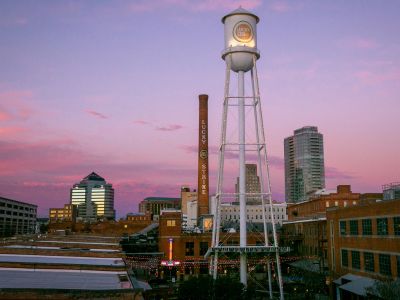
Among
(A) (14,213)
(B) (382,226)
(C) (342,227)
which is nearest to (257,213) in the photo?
(A) (14,213)

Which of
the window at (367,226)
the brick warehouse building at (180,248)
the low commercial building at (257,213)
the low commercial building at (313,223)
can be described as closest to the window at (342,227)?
the window at (367,226)

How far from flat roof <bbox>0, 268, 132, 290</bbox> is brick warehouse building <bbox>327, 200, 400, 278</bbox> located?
2438 cm

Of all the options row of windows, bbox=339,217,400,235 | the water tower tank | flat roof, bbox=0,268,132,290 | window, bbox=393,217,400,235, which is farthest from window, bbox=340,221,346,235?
flat roof, bbox=0,268,132,290

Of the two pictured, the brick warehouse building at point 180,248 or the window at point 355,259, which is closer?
the window at point 355,259

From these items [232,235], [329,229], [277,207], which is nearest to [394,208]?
[329,229]

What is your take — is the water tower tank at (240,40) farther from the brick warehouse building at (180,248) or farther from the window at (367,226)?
the brick warehouse building at (180,248)

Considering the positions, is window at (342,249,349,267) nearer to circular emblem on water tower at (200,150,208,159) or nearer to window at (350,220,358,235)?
window at (350,220,358,235)

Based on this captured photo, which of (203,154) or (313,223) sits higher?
(203,154)

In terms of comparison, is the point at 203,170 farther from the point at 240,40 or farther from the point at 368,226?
the point at 368,226

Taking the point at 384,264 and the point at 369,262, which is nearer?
the point at 384,264

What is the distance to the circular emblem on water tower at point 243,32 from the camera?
172ft

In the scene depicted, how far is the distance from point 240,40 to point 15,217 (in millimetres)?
110458

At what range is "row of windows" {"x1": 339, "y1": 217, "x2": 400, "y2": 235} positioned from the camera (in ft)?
126

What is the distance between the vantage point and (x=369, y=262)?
143ft
